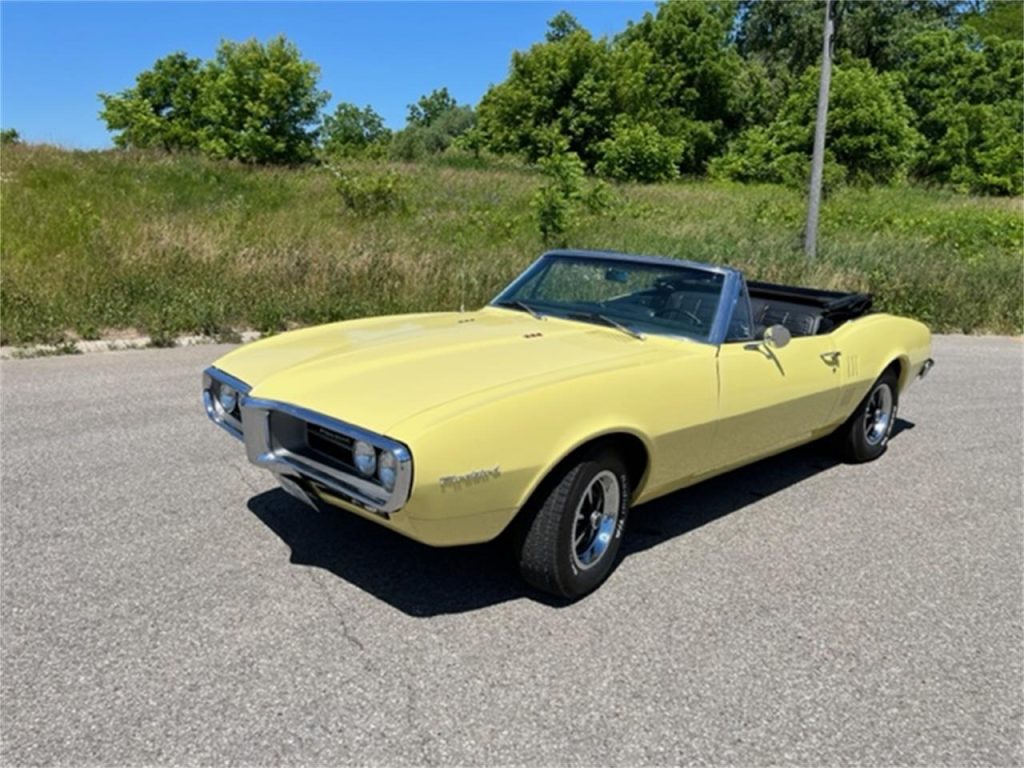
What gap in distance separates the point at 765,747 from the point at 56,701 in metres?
2.14

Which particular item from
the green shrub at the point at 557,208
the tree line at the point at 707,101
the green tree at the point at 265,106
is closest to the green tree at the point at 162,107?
the tree line at the point at 707,101

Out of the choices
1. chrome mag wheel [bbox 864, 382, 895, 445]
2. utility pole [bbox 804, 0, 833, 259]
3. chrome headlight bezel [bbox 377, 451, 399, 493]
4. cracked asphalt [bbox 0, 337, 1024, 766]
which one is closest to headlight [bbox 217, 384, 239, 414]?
cracked asphalt [bbox 0, 337, 1024, 766]

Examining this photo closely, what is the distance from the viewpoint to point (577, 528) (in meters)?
3.12

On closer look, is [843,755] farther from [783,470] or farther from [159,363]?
[159,363]

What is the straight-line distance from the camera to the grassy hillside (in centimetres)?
853

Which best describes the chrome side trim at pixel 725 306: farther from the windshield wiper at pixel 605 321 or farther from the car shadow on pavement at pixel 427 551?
the car shadow on pavement at pixel 427 551

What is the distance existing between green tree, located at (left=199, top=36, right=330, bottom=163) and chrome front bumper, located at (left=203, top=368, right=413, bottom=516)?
92.2 feet

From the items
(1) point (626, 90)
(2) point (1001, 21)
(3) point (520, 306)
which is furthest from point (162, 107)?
(2) point (1001, 21)

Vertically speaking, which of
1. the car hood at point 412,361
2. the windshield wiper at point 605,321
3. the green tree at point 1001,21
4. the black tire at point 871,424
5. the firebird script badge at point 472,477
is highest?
the green tree at point 1001,21

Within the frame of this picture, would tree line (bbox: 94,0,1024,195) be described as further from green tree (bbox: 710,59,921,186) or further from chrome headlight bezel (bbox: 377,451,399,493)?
chrome headlight bezel (bbox: 377,451,399,493)

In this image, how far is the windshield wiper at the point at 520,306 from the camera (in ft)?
13.7

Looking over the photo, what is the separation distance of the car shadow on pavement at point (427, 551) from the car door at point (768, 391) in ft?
1.57

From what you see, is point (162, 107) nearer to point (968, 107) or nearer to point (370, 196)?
point (370, 196)

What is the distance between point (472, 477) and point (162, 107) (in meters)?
49.6
